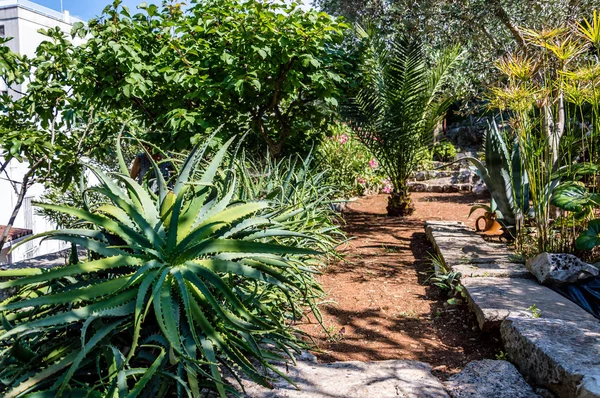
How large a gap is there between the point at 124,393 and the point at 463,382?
56.8 inches

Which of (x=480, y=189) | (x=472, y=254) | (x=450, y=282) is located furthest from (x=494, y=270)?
(x=480, y=189)

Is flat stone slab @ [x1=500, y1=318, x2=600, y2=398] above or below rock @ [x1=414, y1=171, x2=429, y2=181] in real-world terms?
below

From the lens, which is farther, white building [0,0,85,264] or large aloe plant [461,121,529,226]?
white building [0,0,85,264]

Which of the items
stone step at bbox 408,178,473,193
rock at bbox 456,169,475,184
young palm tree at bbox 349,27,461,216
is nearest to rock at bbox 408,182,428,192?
stone step at bbox 408,178,473,193

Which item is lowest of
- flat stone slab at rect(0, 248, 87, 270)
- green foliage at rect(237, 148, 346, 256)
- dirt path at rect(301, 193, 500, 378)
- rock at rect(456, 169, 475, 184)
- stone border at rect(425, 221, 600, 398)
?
dirt path at rect(301, 193, 500, 378)

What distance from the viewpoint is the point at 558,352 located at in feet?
7.08

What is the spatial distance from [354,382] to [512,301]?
138 cm

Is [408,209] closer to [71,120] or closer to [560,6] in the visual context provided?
[560,6]

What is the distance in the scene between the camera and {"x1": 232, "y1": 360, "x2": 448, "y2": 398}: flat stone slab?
2014 millimetres

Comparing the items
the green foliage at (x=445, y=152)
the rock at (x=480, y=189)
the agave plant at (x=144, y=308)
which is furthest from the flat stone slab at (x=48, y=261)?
the green foliage at (x=445, y=152)

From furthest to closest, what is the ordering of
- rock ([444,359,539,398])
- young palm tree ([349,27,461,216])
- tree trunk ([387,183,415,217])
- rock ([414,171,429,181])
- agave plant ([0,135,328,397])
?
rock ([414,171,429,181]) → tree trunk ([387,183,415,217]) → young palm tree ([349,27,461,216]) → rock ([444,359,539,398]) → agave plant ([0,135,328,397])

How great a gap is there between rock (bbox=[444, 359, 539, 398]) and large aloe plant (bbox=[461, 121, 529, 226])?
2.63 m

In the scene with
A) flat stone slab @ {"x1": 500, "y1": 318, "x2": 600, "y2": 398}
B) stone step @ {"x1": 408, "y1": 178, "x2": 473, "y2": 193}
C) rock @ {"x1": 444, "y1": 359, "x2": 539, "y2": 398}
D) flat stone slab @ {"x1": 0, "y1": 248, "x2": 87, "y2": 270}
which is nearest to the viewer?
flat stone slab @ {"x1": 500, "y1": 318, "x2": 600, "y2": 398}

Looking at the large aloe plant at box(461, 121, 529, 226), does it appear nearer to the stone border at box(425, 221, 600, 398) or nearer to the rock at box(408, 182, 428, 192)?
the stone border at box(425, 221, 600, 398)
